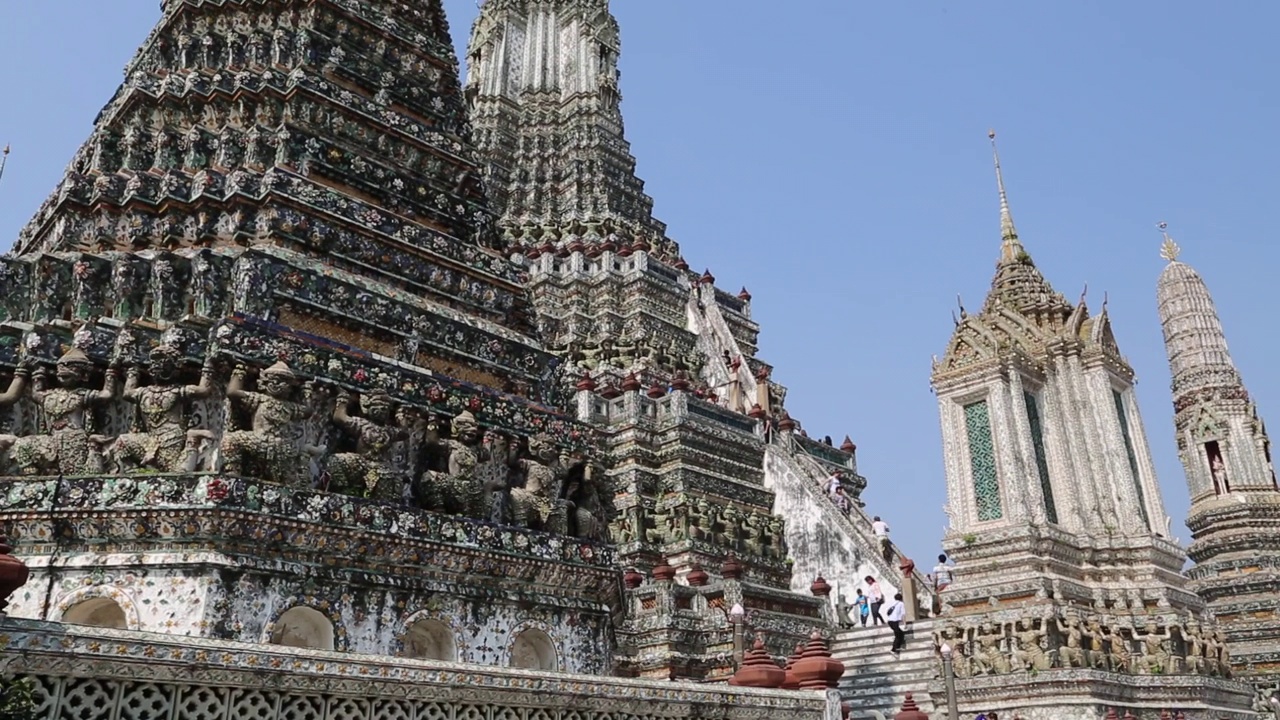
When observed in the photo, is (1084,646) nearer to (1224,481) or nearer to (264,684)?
(264,684)

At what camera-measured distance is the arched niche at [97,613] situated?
25.7 feet

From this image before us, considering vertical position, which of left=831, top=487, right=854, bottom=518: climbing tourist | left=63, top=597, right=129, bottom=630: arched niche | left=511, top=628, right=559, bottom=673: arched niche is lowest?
left=511, top=628, right=559, bottom=673: arched niche

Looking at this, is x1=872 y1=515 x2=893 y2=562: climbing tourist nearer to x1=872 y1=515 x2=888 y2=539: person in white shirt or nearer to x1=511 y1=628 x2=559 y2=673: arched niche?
x1=872 y1=515 x2=888 y2=539: person in white shirt

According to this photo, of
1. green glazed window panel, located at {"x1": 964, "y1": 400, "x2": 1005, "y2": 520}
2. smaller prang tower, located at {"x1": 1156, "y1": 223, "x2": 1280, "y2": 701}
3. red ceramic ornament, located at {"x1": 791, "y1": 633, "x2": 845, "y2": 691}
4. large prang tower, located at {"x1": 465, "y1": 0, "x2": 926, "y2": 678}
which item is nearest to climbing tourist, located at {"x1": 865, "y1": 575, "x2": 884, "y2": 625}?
large prang tower, located at {"x1": 465, "y1": 0, "x2": 926, "y2": 678}

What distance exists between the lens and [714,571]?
841 inches

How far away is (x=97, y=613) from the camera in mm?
8109

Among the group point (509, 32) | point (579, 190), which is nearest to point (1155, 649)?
point (579, 190)

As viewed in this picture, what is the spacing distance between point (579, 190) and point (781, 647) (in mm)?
21137

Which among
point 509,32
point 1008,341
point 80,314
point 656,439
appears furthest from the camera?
point 509,32

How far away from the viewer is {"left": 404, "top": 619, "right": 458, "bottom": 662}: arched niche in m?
8.95

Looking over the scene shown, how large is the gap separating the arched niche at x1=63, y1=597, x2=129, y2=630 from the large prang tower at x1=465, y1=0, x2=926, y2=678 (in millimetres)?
9915

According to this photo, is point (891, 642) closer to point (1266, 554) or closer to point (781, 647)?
point (781, 647)

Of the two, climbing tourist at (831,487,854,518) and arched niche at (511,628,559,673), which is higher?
climbing tourist at (831,487,854,518)

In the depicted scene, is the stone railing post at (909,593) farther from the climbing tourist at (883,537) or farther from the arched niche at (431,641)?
the arched niche at (431,641)
